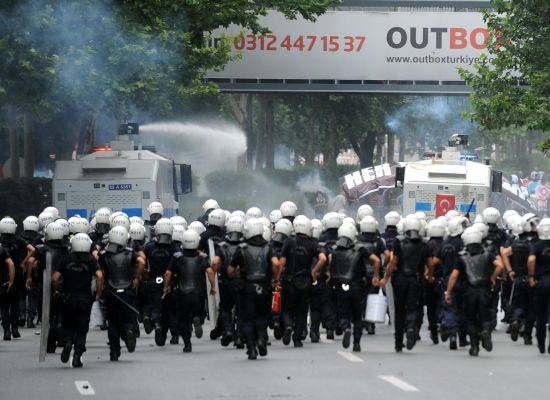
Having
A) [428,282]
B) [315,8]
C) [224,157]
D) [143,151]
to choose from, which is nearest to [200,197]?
[224,157]

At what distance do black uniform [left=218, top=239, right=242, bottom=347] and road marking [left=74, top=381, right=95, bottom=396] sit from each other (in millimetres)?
3602

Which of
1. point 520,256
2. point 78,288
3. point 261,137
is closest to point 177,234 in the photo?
point 78,288

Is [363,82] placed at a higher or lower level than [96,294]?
higher

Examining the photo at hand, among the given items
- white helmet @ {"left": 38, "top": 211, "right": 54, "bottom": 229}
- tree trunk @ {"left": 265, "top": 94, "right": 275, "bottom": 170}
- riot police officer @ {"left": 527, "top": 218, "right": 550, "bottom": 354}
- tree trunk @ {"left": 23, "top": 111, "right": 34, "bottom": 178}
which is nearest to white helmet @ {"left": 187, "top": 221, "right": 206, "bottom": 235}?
white helmet @ {"left": 38, "top": 211, "right": 54, "bottom": 229}

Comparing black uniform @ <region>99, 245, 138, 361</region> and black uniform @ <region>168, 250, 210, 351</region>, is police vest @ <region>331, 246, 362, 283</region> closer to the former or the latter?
black uniform @ <region>168, 250, 210, 351</region>

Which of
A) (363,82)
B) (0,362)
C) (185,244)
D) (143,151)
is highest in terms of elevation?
(363,82)

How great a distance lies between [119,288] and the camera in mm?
18312

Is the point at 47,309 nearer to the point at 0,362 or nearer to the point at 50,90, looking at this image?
the point at 0,362

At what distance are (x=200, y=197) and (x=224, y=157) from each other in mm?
9638

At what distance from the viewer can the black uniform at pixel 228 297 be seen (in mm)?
19125

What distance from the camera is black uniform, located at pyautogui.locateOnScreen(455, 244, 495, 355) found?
18.6 m

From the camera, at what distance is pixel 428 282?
20.8m

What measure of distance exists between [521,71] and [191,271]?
17.1m

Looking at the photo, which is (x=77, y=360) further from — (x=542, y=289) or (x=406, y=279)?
(x=542, y=289)
